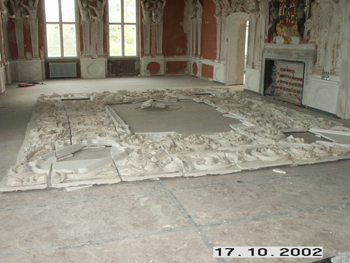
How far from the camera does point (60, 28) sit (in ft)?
44.0

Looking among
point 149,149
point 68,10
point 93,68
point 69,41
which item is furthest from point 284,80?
point 68,10

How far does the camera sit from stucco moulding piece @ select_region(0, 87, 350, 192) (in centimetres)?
386

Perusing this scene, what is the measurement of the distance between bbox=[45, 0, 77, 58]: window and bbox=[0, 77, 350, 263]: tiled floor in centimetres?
1122

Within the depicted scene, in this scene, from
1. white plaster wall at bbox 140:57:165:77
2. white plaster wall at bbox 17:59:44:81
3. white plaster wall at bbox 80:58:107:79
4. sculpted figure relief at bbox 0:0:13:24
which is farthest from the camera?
white plaster wall at bbox 140:57:165:77

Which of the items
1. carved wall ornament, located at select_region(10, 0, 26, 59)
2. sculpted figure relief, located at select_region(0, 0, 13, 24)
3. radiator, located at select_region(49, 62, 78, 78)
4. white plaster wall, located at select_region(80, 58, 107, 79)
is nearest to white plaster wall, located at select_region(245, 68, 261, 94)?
white plaster wall, located at select_region(80, 58, 107, 79)

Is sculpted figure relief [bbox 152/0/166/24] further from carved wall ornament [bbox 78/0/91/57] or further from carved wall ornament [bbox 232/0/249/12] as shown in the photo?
carved wall ornament [bbox 232/0/249/12]

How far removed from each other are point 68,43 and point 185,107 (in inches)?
307

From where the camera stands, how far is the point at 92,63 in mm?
13883

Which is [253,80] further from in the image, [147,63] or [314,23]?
[147,63]

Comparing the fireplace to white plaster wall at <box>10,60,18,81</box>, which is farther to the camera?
white plaster wall at <box>10,60,18,81</box>

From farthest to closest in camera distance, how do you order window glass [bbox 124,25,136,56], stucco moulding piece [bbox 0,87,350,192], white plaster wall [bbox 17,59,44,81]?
window glass [bbox 124,25,136,56], white plaster wall [bbox 17,59,44,81], stucco moulding piece [bbox 0,87,350,192]

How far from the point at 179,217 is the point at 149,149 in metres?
1.70

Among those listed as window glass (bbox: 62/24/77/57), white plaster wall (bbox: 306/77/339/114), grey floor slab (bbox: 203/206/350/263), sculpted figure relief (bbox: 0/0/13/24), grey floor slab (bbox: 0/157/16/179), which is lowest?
grey floor slab (bbox: 203/206/350/263)

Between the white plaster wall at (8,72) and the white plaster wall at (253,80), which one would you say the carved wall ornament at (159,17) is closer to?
the white plaster wall at (253,80)
